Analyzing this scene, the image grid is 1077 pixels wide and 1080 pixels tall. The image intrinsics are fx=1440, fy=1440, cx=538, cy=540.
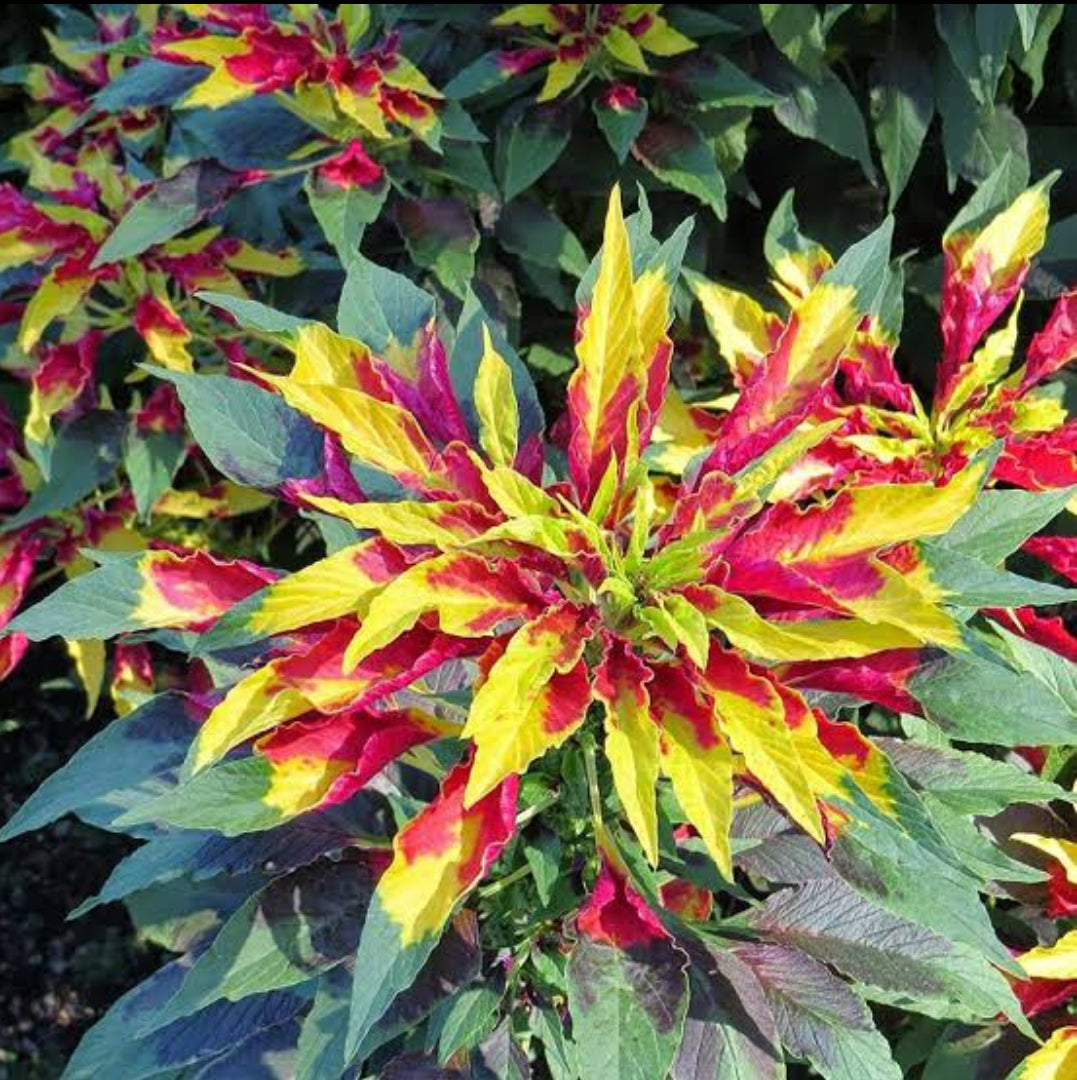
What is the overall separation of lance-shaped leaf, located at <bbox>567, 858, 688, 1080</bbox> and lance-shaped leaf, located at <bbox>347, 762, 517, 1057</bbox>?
0.13 metres

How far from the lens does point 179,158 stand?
171cm

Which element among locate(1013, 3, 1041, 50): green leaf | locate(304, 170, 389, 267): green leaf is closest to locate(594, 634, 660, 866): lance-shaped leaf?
locate(304, 170, 389, 267): green leaf

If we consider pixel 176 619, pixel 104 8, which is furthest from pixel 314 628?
pixel 104 8

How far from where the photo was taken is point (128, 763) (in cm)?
109

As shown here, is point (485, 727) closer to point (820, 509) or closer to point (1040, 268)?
point (820, 509)

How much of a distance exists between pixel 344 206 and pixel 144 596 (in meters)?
0.74

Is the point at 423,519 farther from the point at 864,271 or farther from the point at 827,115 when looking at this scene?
the point at 827,115

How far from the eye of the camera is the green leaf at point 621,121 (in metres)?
1.59

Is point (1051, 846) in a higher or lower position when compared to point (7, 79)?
lower

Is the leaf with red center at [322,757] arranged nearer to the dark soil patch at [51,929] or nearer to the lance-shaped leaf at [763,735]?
the lance-shaped leaf at [763,735]

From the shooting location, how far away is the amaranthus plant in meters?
0.83

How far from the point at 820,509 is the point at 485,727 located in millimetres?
238

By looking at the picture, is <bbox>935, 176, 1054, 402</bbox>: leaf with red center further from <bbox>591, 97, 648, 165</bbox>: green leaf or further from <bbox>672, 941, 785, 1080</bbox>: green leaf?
<bbox>672, 941, 785, 1080</bbox>: green leaf

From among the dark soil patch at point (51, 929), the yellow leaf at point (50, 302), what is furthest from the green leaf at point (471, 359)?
the dark soil patch at point (51, 929)
